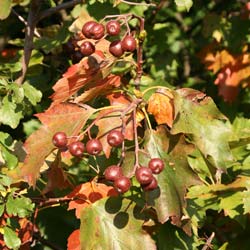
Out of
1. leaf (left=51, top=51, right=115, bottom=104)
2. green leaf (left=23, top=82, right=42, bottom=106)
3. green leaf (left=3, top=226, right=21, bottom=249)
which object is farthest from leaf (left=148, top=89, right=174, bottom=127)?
green leaf (left=3, top=226, right=21, bottom=249)

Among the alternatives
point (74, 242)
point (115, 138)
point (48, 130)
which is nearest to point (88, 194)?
point (74, 242)

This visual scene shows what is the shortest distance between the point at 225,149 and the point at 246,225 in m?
0.76

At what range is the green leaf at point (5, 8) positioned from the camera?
239 centimetres

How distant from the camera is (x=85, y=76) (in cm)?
246

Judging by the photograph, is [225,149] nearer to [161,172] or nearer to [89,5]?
[161,172]

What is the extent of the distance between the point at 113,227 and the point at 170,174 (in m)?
0.25

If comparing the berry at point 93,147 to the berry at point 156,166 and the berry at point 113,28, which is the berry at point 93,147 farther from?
the berry at point 113,28

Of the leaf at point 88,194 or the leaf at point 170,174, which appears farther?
the leaf at point 88,194

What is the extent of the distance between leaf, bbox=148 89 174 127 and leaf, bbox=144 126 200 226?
70 mm

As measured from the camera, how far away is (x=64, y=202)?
8.56ft

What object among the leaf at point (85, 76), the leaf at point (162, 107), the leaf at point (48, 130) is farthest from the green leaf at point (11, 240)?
the leaf at point (162, 107)

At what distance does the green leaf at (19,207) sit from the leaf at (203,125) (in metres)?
0.52

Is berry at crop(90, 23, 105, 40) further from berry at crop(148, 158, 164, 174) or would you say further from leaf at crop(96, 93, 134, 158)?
berry at crop(148, 158, 164, 174)

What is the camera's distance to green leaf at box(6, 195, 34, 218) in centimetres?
237
